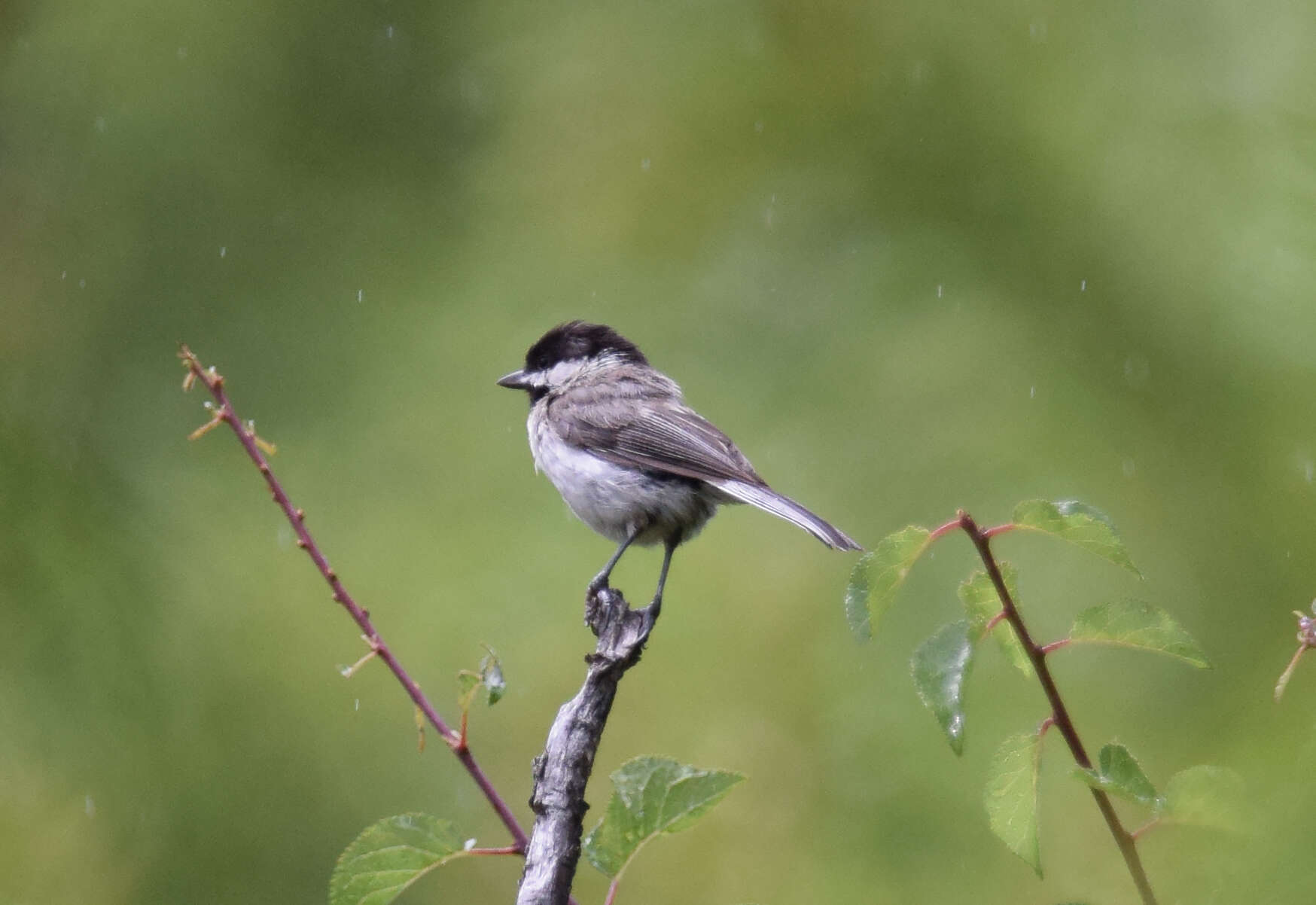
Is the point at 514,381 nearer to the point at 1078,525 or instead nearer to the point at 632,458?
the point at 632,458

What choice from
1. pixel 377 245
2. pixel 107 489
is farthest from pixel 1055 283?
pixel 107 489

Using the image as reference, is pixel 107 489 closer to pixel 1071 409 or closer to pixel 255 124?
pixel 255 124

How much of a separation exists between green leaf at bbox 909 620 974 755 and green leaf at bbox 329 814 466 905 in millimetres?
469

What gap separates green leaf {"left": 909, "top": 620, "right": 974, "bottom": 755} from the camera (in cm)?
86

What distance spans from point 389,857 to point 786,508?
1.66 metres

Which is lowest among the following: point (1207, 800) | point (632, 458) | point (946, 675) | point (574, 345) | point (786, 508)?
point (1207, 800)

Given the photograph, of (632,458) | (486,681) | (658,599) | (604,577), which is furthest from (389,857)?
(632,458)

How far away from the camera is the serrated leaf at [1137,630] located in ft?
2.83

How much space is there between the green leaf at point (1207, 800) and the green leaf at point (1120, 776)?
0.6 inches

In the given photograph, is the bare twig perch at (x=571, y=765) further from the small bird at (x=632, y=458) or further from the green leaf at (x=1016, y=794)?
the small bird at (x=632, y=458)

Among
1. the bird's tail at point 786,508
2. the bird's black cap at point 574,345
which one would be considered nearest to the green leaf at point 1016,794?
the bird's tail at point 786,508

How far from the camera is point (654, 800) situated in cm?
102

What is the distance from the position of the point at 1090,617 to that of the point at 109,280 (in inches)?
148

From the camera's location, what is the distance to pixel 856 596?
3.08 feet
